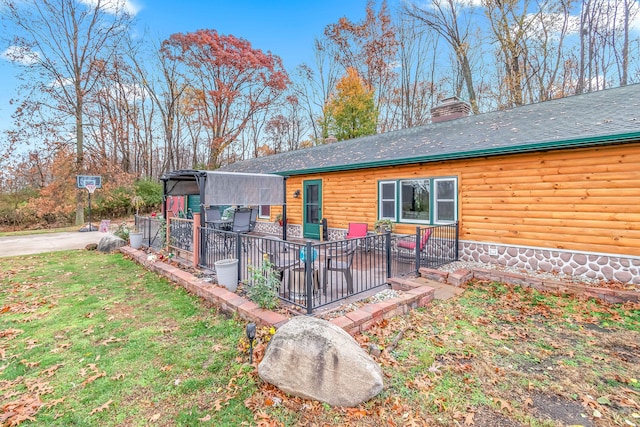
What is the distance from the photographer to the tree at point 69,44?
50.1 ft

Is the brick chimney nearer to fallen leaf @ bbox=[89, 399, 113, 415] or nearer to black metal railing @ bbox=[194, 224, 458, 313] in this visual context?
black metal railing @ bbox=[194, 224, 458, 313]

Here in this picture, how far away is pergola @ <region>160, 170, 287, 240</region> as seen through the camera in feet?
24.0

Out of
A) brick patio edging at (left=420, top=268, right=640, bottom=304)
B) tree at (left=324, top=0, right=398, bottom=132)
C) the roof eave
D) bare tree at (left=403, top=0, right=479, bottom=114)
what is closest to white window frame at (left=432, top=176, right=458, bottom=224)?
the roof eave

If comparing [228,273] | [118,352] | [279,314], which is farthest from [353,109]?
[118,352]

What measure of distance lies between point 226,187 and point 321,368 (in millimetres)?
6345

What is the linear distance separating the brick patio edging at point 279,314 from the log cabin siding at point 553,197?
123 inches

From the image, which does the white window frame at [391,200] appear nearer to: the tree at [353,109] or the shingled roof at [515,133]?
the shingled roof at [515,133]

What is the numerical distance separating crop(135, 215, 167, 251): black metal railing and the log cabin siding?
6.69 m

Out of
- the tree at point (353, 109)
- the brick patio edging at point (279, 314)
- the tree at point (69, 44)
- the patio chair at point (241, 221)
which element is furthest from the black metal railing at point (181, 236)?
the tree at point (353, 109)

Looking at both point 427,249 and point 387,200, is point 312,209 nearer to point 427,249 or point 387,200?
point 387,200

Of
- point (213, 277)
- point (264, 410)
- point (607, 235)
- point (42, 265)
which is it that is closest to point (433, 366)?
point (264, 410)

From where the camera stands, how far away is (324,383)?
2.50 metres

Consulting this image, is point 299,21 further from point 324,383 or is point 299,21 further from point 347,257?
point 324,383

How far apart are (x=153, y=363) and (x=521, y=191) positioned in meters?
7.43
